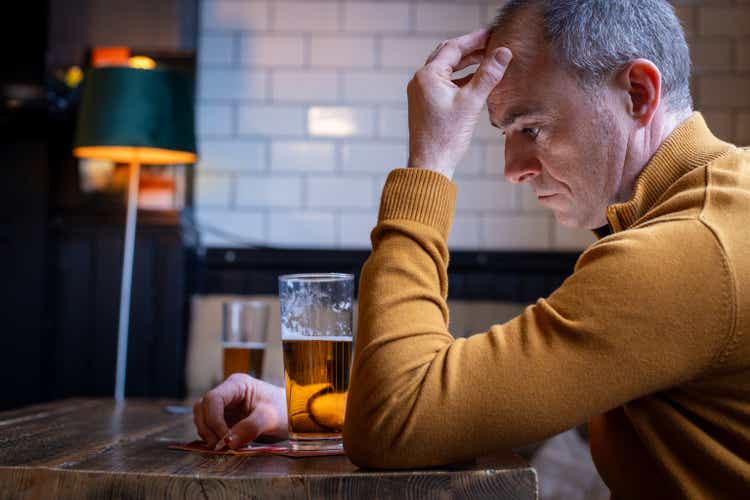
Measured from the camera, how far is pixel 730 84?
3541 millimetres

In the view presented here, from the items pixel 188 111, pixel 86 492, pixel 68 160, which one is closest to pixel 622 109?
pixel 86 492

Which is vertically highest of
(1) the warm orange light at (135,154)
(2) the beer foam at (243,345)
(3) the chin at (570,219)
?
(1) the warm orange light at (135,154)

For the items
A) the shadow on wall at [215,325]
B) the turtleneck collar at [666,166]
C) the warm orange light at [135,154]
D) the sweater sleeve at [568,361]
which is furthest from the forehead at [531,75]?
the warm orange light at [135,154]

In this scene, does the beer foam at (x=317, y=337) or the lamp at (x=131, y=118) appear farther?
the lamp at (x=131, y=118)

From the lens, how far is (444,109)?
1.01m

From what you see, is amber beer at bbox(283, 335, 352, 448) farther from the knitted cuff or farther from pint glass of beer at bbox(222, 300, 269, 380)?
pint glass of beer at bbox(222, 300, 269, 380)

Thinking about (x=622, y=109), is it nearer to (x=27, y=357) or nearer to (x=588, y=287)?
(x=588, y=287)

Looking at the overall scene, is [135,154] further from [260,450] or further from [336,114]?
[260,450]

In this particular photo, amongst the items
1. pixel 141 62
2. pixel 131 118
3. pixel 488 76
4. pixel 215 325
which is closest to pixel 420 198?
pixel 488 76

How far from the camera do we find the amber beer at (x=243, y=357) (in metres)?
1.41

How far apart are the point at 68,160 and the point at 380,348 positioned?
276 centimetres

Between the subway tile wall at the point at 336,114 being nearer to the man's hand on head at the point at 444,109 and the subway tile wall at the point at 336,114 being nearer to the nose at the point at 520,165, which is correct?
the nose at the point at 520,165

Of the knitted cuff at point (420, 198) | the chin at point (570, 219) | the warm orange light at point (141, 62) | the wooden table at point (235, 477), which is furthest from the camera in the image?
the warm orange light at point (141, 62)

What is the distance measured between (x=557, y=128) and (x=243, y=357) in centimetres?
61
